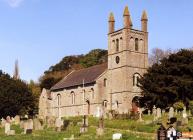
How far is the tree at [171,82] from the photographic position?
6141 centimetres

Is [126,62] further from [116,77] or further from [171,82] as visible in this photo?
[171,82]

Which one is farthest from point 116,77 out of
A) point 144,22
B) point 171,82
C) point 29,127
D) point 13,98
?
point 29,127

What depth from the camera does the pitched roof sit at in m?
79.6

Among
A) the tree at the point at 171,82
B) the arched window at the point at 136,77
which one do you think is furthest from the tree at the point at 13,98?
the tree at the point at 171,82

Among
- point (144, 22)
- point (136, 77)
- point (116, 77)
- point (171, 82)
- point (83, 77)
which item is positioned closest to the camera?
point (171, 82)

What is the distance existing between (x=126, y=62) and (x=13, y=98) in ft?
58.7

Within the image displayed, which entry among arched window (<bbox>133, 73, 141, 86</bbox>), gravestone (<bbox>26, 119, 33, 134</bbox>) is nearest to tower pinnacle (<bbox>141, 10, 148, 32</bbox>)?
arched window (<bbox>133, 73, 141, 86</bbox>)

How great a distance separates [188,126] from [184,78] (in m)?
23.9

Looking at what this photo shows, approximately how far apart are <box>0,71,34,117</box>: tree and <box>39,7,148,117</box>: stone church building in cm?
715

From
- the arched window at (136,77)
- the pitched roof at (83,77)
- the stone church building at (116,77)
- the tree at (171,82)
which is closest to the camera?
the tree at (171,82)

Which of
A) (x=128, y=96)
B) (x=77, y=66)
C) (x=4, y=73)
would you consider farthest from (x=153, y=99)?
(x=77, y=66)

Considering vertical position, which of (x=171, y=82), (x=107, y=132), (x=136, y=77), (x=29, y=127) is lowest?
(x=107, y=132)

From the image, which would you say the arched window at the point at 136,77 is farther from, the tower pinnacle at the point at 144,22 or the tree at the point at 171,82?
the tower pinnacle at the point at 144,22

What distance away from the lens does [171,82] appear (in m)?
62.7
